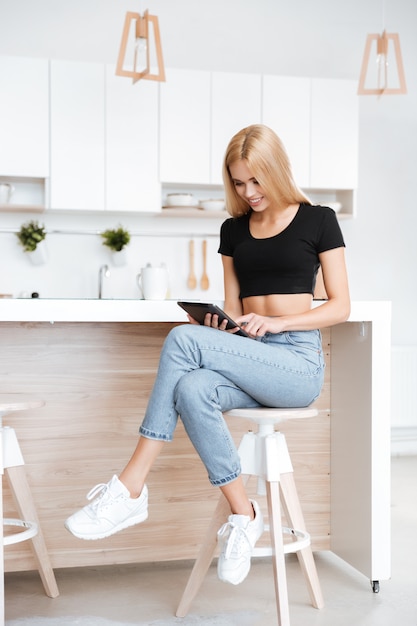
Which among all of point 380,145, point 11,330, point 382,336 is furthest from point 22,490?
point 380,145

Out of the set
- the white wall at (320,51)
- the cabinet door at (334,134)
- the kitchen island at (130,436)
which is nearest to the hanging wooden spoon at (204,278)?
the white wall at (320,51)

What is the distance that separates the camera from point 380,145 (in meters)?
5.14

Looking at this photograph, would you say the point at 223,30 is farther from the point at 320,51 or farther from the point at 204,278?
the point at 204,278

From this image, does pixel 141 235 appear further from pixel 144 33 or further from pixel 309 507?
pixel 309 507

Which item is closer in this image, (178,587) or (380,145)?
(178,587)

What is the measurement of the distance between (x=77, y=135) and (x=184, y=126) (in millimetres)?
602

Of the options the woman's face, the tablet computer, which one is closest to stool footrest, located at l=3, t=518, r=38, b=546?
the tablet computer

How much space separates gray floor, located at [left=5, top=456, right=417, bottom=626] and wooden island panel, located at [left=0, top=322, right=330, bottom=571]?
0.08 meters

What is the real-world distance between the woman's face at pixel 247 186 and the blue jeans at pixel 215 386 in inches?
16.6

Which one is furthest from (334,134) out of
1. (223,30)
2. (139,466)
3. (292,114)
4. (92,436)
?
(139,466)

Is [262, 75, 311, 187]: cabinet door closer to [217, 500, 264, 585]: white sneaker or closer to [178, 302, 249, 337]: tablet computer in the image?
[178, 302, 249, 337]: tablet computer

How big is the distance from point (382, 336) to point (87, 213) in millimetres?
2540

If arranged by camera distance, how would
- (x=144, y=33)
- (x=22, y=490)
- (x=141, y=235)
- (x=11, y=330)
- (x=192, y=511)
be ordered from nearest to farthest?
(x=22, y=490)
(x=11, y=330)
(x=192, y=511)
(x=144, y=33)
(x=141, y=235)

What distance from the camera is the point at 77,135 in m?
4.29
